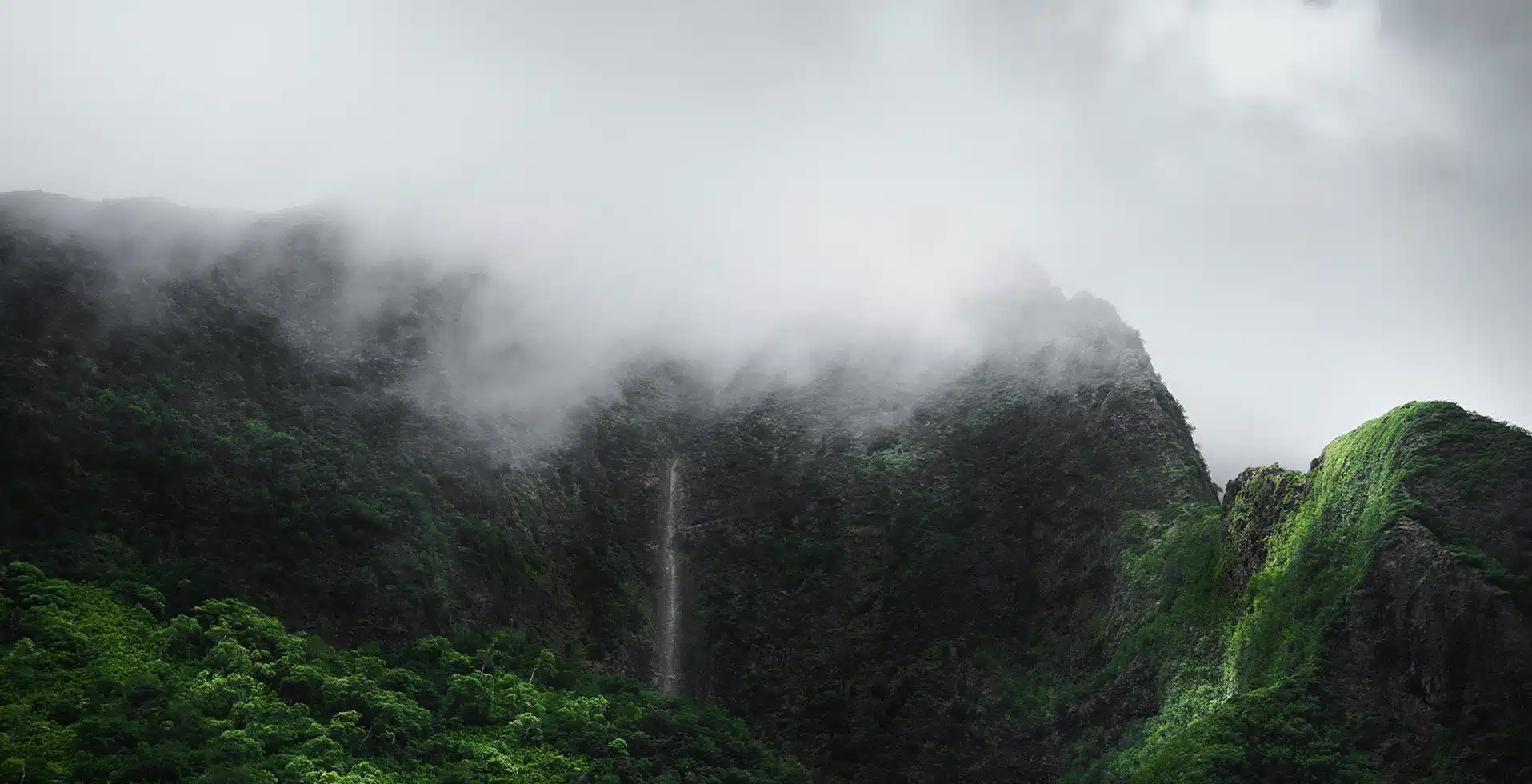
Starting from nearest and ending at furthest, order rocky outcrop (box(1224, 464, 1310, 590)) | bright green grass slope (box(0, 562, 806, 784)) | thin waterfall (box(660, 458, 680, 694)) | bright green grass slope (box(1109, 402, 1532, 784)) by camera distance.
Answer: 1. bright green grass slope (box(0, 562, 806, 784))
2. bright green grass slope (box(1109, 402, 1532, 784))
3. rocky outcrop (box(1224, 464, 1310, 590))
4. thin waterfall (box(660, 458, 680, 694))

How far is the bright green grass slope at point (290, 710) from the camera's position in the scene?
41.1 m

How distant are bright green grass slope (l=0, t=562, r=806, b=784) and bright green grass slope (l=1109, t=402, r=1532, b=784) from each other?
77.5ft

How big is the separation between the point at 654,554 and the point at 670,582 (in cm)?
269

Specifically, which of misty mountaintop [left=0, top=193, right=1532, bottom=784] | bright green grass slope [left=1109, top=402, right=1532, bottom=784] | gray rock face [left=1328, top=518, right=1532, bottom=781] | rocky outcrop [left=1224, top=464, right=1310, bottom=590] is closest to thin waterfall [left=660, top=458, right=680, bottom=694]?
misty mountaintop [left=0, top=193, right=1532, bottom=784]

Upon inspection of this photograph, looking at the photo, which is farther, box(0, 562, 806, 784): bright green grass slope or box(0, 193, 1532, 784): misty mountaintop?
box(0, 193, 1532, 784): misty mountaintop

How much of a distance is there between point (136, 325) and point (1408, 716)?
6945 centimetres

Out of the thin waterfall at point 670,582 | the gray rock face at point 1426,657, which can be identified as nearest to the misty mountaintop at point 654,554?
the gray rock face at point 1426,657

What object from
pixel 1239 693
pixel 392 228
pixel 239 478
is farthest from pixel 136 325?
pixel 1239 693

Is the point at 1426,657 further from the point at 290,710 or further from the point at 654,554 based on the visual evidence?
the point at 290,710

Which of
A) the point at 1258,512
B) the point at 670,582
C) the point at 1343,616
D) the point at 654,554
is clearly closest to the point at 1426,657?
the point at 1343,616

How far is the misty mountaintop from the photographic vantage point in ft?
149

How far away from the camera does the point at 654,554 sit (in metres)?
78.1

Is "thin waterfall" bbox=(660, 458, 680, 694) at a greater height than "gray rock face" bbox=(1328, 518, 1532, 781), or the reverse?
"thin waterfall" bbox=(660, 458, 680, 694)

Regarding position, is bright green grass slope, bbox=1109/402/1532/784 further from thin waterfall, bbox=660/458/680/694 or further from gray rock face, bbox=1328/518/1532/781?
thin waterfall, bbox=660/458/680/694
